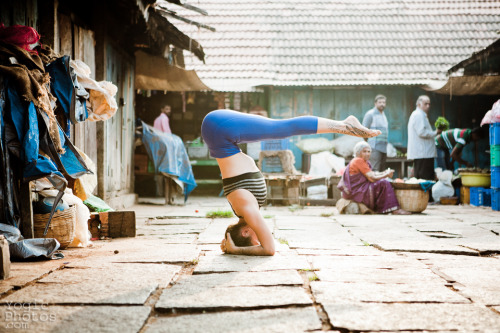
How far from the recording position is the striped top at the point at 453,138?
11.4 m

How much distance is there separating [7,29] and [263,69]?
35.5ft

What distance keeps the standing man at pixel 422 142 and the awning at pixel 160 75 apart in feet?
16.3

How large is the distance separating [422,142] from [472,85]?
2.67m

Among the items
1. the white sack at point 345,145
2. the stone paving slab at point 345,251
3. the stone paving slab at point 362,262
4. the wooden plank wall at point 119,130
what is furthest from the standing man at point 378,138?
the stone paving slab at point 362,262

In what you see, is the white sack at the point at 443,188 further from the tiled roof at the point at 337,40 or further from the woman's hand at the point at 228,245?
the woman's hand at the point at 228,245

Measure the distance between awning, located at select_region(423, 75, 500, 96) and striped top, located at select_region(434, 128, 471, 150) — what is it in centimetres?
105

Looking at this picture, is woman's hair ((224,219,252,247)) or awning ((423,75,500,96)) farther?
awning ((423,75,500,96))

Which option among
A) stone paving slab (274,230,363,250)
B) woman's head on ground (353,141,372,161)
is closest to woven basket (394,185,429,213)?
woman's head on ground (353,141,372,161)

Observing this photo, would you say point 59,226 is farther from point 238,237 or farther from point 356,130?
point 356,130

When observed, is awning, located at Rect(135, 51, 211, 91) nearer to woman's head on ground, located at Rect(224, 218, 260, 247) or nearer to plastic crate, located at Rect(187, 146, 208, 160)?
plastic crate, located at Rect(187, 146, 208, 160)

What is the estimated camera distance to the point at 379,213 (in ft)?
27.7

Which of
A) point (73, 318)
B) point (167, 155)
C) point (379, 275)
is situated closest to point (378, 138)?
point (167, 155)

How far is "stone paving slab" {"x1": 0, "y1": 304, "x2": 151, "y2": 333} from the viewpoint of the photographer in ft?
6.72

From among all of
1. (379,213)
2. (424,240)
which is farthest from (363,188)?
(424,240)
